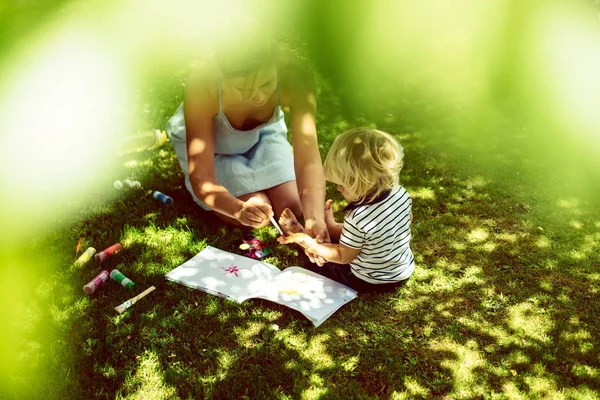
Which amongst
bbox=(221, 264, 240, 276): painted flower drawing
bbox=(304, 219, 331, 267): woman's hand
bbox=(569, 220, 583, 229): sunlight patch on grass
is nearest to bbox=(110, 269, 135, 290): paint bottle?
bbox=(221, 264, 240, 276): painted flower drawing

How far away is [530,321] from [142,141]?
14.1ft

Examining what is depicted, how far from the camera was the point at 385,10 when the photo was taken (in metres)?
8.43

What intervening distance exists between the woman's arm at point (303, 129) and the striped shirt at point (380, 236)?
0.63m

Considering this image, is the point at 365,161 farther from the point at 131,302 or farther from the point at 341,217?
the point at 131,302

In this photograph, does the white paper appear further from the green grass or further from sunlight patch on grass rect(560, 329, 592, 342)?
sunlight patch on grass rect(560, 329, 592, 342)

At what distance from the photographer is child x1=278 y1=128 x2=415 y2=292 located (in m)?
3.38

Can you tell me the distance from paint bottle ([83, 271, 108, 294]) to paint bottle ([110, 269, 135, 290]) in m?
0.05

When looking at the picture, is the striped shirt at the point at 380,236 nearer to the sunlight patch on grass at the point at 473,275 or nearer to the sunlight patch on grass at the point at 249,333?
the sunlight patch on grass at the point at 473,275

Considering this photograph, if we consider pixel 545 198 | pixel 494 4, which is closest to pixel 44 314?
pixel 545 198

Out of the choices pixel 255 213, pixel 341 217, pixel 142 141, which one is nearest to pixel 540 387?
pixel 255 213

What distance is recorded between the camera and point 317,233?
395 centimetres

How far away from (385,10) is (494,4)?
1.56 metres

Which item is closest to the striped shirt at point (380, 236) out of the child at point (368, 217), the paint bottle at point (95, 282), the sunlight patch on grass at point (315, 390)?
the child at point (368, 217)

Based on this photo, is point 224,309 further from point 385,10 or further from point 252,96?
point 385,10
